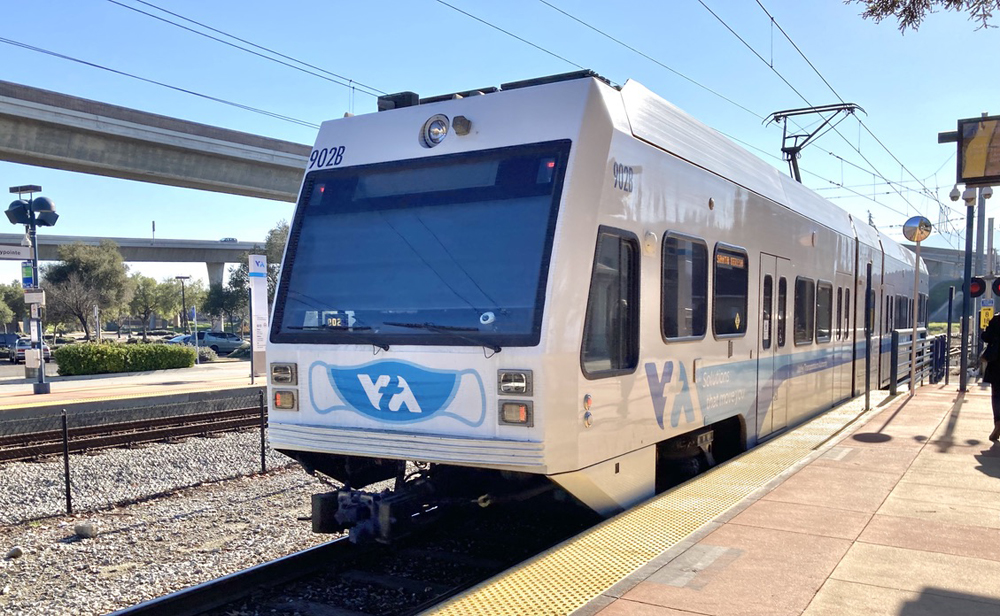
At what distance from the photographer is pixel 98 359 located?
26.9m

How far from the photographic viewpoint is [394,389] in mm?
5238

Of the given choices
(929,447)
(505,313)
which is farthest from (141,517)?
(929,447)

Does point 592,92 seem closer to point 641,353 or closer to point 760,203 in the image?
point 641,353

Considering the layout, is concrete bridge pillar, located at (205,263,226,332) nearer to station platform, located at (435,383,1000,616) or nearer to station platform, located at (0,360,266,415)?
station platform, located at (0,360,266,415)

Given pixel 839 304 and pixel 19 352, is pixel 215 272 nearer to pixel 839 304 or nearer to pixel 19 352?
pixel 19 352

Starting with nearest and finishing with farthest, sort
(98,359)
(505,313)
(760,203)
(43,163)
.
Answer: (505,313) → (760,203) → (43,163) → (98,359)

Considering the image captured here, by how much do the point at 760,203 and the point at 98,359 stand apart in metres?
24.9

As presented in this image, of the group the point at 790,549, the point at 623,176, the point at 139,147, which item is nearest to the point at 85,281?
the point at 139,147

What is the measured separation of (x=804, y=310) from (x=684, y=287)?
398 centimetres

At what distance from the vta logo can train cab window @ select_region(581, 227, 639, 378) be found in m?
1.15

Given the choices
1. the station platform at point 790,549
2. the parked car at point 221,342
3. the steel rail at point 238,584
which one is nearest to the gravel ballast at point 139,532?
the steel rail at point 238,584

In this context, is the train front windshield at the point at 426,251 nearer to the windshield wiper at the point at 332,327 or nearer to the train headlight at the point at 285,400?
the windshield wiper at the point at 332,327

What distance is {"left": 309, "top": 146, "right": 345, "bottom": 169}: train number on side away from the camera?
596cm

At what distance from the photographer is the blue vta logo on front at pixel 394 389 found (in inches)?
199
